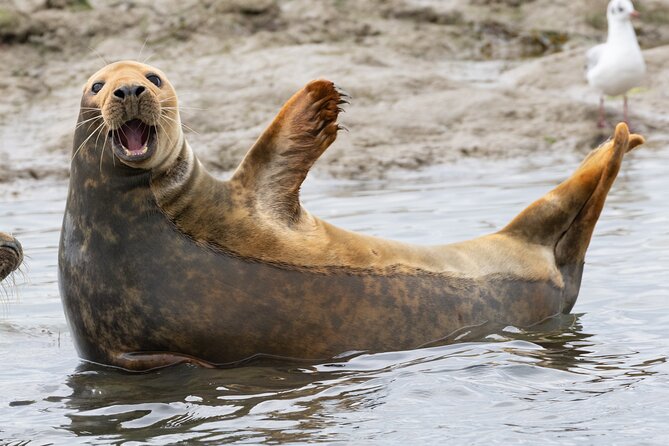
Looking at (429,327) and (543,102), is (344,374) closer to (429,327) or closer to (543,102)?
(429,327)

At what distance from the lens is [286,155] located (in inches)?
218

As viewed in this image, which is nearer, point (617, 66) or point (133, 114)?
point (133, 114)

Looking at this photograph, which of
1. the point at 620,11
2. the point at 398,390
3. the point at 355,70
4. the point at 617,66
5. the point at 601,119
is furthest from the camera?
the point at 620,11

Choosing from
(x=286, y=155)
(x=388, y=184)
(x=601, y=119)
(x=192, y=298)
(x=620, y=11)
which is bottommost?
(x=192, y=298)

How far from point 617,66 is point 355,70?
2979 mm

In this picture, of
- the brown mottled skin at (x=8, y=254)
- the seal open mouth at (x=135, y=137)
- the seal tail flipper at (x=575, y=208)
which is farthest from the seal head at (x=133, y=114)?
the seal tail flipper at (x=575, y=208)

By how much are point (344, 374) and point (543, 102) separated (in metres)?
9.09

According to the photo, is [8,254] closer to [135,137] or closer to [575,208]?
[135,137]

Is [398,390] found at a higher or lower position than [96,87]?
lower

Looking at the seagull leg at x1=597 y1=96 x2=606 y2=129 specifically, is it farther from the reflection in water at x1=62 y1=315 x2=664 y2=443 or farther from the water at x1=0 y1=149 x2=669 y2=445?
the reflection in water at x1=62 y1=315 x2=664 y2=443

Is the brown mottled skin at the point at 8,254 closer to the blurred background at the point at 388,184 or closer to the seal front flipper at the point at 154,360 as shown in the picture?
the blurred background at the point at 388,184

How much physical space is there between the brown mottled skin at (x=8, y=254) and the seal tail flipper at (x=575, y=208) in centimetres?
244

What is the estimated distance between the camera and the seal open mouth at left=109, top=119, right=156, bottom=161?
209 inches

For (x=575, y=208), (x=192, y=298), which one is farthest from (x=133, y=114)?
(x=575, y=208)
